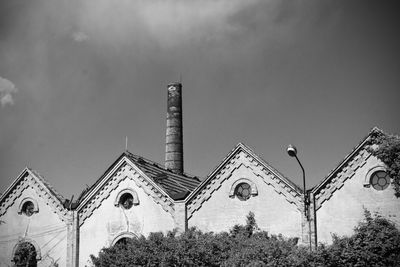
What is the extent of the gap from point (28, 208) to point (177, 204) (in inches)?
399

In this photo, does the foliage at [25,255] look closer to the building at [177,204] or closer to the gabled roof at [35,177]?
the building at [177,204]

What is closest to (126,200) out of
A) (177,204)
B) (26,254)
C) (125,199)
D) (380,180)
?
(125,199)

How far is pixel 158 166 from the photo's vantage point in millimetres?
36625

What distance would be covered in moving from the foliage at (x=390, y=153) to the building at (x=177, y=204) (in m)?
0.54

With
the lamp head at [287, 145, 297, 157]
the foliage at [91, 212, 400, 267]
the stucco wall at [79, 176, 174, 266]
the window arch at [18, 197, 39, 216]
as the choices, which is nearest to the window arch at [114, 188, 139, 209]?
the stucco wall at [79, 176, 174, 266]

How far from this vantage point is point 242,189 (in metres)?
30.2

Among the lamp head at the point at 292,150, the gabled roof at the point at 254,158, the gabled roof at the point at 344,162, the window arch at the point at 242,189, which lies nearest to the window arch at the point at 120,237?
the gabled roof at the point at 254,158

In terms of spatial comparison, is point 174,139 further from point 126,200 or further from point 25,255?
point 25,255

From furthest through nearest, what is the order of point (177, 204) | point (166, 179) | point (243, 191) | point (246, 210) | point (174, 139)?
point (174, 139)
point (166, 179)
point (177, 204)
point (243, 191)
point (246, 210)

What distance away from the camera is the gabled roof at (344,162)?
89.5 feet

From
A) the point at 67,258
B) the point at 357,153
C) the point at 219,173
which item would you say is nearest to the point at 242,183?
the point at 219,173

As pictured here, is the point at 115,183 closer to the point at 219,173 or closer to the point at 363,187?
the point at 219,173

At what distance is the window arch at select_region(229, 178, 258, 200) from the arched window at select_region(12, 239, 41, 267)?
1231 centimetres

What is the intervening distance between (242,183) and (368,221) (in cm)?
675
